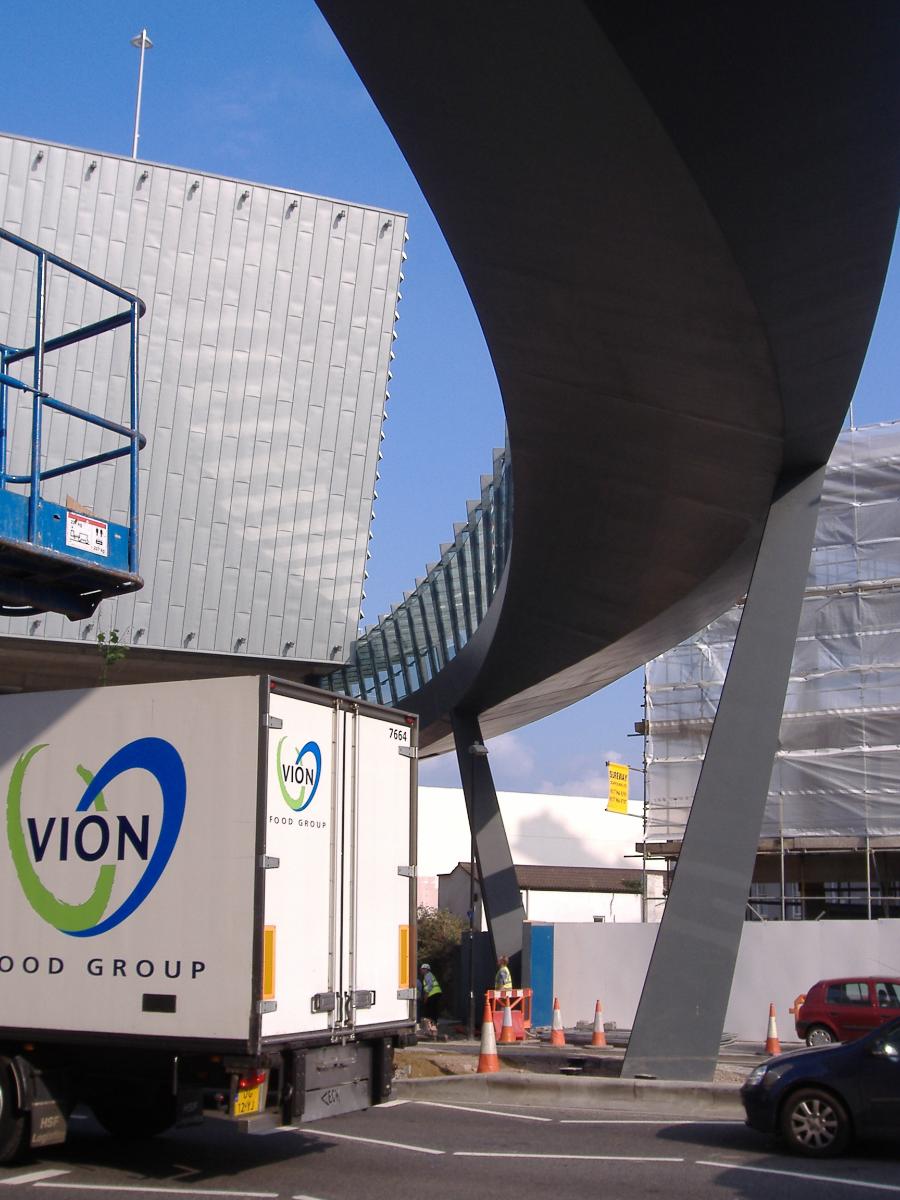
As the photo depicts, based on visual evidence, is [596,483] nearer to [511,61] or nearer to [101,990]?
[511,61]

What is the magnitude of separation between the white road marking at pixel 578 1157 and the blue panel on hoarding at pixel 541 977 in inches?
592

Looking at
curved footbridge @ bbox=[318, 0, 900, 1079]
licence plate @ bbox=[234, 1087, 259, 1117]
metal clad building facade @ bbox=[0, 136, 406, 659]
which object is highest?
metal clad building facade @ bbox=[0, 136, 406, 659]

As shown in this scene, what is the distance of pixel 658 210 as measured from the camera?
889 cm

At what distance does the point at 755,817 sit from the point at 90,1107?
767 centimetres

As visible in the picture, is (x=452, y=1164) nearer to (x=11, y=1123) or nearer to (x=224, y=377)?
(x=11, y=1123)

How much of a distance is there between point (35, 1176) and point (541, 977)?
17088 millimetres

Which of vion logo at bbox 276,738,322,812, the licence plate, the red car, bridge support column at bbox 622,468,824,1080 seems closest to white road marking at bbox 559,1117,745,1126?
bridge support column at bbox 622,468,824,1080

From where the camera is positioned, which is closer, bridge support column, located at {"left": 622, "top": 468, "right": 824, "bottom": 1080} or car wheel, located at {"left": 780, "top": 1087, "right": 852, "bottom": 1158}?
car wheel, located at {"left": 780, "top": 1087, "right": 852, "bottom": 1158}

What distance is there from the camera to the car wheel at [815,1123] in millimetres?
9734

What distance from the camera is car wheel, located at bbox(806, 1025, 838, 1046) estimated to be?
61.6 ft

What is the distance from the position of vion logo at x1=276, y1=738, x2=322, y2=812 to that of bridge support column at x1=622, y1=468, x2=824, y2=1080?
613cm

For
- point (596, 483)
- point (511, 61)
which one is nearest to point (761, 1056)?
point (596, 483)

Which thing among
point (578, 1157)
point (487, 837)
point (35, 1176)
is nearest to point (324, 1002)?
point (35, 1176)

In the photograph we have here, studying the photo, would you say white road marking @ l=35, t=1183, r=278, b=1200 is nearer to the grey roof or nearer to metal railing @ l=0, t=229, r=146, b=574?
metal railing @ l=0, t=229, r=146, b=574
